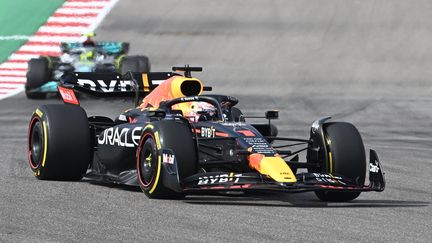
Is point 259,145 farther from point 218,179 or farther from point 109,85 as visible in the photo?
point 109,85

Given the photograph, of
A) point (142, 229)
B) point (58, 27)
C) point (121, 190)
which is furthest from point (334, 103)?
point (142, 229)

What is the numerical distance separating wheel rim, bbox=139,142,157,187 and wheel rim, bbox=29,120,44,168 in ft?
6.11

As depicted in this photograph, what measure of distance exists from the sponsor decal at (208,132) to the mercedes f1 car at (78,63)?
16.1 m

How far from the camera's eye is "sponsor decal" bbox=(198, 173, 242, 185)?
429 inches

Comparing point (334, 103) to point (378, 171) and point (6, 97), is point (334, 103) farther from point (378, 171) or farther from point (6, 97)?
point (378, 171)

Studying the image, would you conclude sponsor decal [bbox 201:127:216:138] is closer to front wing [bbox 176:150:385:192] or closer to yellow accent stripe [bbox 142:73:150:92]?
Result: front wing [bbox 176:150:385:192]

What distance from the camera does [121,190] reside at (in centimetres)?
1233

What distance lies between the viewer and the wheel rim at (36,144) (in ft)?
42.9

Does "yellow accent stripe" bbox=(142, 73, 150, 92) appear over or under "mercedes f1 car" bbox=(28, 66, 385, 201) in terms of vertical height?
over

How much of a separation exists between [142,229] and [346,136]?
3460mm

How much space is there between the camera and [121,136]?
41.3ft

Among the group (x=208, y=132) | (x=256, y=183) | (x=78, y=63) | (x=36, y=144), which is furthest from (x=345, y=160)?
(x=78, y=63)

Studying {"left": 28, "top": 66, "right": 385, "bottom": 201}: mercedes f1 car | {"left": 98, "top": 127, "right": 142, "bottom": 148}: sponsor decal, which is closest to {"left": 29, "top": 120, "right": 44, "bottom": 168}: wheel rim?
{"left": 28, "top": 66, "right": 385, "bottom": 201}: mercedes f1 car

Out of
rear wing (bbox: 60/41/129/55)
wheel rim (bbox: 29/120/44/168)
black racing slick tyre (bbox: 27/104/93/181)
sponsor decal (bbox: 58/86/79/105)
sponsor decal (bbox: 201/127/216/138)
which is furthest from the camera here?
rear wing (bbox: 60/41/129/55)
